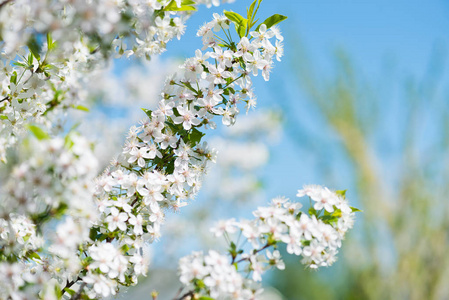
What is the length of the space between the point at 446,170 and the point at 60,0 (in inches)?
307

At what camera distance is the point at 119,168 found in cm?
133

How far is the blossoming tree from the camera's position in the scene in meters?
0.86

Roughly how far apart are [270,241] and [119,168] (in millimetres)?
533

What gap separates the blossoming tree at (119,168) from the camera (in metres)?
0.86

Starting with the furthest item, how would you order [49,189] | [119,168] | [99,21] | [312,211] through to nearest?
[119,168] → [312,211] → [99,21] → [49,189]

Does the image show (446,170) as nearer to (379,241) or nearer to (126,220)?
(379,241)

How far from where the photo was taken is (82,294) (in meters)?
1.08

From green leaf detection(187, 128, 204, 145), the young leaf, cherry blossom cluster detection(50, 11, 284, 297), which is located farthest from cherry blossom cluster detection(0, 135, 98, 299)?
the young leaf

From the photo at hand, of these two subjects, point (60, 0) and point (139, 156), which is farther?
point (139, 156)

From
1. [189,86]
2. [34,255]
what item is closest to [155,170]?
[189,86]

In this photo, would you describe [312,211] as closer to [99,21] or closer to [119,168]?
[119,168]

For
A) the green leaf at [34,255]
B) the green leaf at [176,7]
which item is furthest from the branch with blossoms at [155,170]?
the green leaf at [176,7]

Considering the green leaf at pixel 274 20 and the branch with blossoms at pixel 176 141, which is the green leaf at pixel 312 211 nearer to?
the branch with blossoms at pixel 176 141

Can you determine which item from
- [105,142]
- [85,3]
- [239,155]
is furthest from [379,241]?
[85,3]
